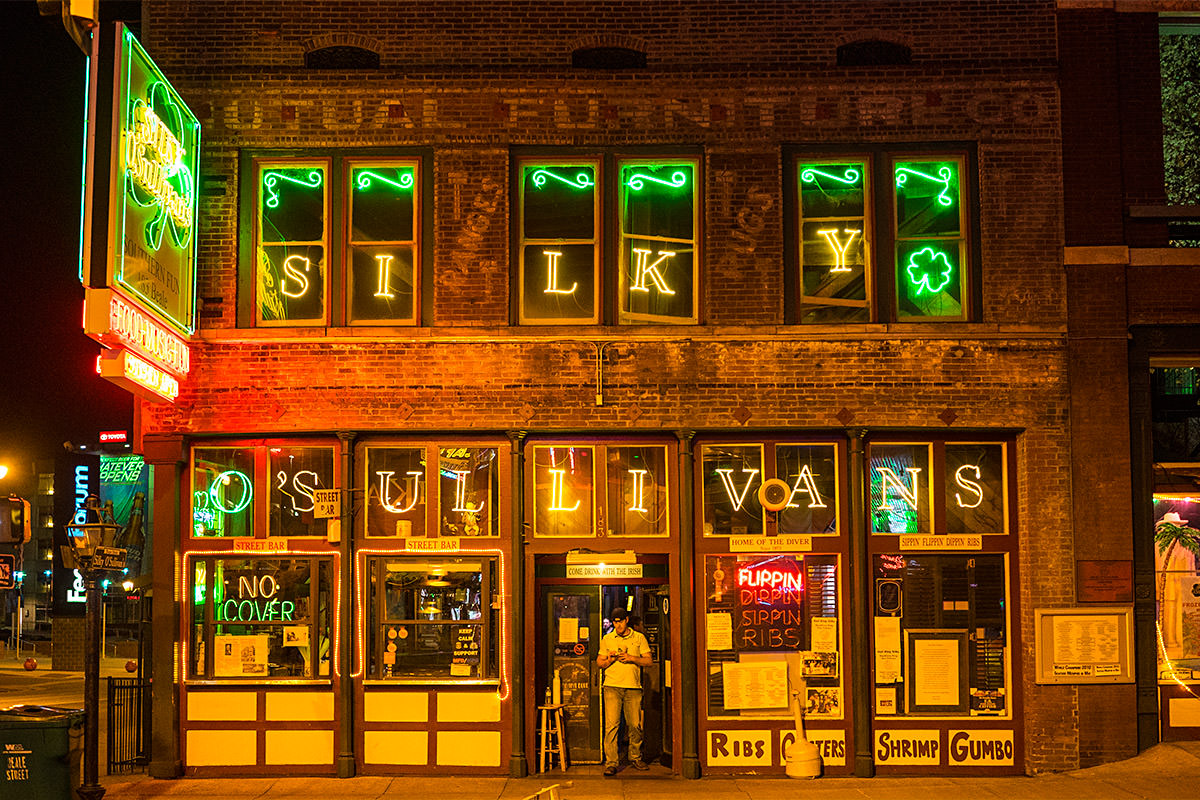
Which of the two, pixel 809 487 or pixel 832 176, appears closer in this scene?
pixel 809 487

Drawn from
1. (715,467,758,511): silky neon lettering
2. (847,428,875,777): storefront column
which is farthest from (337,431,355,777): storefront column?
(847,428,875,777): storefront column

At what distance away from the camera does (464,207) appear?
13.0 meters

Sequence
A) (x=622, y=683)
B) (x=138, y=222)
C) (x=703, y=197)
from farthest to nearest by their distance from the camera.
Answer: (x=703, y=197) < (x=622, y=683) < (x=138, y=222)

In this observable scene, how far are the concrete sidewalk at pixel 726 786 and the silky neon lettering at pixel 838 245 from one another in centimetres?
592

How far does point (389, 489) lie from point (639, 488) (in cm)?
294

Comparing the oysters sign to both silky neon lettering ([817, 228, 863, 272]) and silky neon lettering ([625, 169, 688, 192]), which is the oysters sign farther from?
silky neon lettering ([817, 228, 863, 272])

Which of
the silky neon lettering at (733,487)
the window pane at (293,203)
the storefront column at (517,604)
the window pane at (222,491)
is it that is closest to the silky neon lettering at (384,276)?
the window pane at (293,203)

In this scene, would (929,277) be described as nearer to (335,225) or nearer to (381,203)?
(381,203)

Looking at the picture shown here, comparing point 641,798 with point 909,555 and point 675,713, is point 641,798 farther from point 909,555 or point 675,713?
point 909,555

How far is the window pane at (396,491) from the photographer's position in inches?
503

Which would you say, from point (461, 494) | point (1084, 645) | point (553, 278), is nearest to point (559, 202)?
point (553, 278)

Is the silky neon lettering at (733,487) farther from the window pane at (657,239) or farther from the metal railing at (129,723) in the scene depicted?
the metal railing at (129,723)

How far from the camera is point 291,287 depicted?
1316 cm

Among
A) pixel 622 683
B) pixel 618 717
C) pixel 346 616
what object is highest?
pixel 346 616
